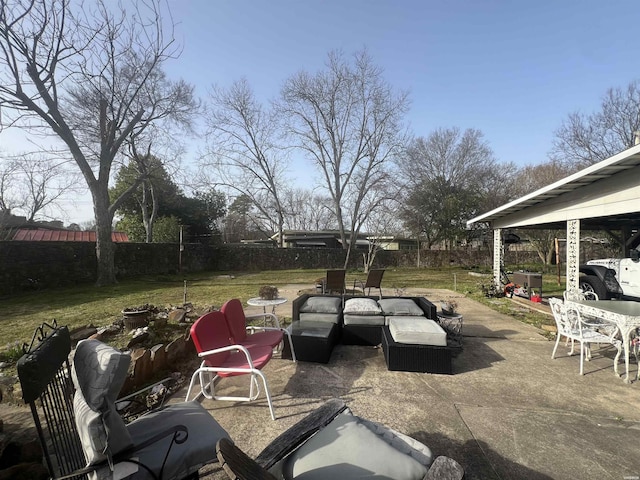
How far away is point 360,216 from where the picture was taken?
20.8 m

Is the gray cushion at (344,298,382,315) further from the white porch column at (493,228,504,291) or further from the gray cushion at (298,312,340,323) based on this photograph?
the white porch column at (493,228,504,291)

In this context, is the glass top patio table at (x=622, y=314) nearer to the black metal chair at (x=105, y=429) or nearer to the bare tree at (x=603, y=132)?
the black metal chair at (x=105, y=429)

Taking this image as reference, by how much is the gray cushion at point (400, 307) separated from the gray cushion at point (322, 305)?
29.6 inches

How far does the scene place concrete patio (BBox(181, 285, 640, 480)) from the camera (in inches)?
83.4

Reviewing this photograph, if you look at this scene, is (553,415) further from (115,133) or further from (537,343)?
(115,133)

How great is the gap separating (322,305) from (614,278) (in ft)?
25.2

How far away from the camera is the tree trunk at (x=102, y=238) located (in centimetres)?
1252

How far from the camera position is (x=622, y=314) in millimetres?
3395

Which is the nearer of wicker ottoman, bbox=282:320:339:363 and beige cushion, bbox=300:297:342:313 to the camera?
wicker ottoman, bbox=282:320:339:363

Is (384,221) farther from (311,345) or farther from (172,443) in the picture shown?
(172,443)

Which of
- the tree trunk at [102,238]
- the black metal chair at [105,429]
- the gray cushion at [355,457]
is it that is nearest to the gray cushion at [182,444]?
the black metal chair at [105,429]

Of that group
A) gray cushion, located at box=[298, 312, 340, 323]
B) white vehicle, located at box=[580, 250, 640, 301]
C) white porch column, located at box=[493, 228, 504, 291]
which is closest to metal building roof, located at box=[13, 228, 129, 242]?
gray cushion, located at box=[298, 312, 340, 323]

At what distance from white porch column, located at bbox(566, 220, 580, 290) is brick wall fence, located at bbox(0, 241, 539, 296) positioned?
1468 centimetres

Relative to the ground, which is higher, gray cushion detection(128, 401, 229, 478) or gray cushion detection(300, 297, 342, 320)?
Result: gray cushion detection(300, 297, 342, 320)
